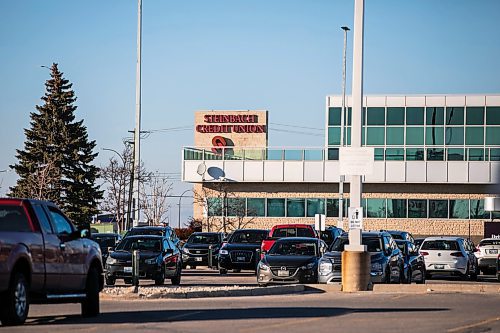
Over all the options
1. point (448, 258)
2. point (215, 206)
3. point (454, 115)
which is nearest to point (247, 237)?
point (448, 258)

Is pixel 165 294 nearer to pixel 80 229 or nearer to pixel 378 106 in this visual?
pixel 80 229

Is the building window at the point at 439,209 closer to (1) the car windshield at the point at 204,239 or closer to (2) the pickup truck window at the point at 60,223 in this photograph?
(1) the car windshield at the point at 204,239

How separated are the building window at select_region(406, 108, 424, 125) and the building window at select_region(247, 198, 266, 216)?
11.0 meters

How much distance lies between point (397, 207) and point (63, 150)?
22.2 m

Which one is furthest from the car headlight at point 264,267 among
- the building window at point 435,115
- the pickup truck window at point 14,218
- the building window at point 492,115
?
the building window at point 492,115

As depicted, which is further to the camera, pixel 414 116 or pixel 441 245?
pixel 414 116

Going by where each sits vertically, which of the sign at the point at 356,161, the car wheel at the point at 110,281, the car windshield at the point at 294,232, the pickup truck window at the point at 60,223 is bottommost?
the car wheel at the point at 110,281

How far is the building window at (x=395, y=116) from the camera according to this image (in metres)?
73.5

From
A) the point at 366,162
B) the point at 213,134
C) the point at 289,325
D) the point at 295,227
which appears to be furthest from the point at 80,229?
the point at 213,134

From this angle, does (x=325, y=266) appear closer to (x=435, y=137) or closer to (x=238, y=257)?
(x=238, y=257)

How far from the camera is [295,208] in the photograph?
2881 inches

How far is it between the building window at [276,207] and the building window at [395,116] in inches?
356

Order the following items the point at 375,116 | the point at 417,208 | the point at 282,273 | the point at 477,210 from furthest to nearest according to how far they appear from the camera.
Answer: the point at 375,116 → the point at 417,208 → the point at 477,210 → the point at 282,273

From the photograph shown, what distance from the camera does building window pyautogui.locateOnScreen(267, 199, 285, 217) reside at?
73312 mm
